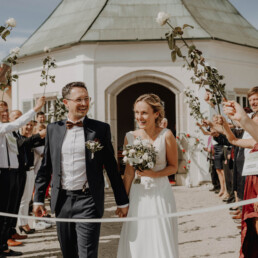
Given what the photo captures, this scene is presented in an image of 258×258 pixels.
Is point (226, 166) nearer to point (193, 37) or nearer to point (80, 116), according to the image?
point (193, 37)

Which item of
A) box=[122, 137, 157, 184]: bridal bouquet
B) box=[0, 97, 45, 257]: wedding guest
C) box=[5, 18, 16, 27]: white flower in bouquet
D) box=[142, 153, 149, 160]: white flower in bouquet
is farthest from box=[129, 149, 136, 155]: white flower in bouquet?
box=[0, 97, 45, 257]: wedding guest

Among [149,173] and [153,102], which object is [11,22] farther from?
[149,173]

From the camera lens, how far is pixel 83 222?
11.7 ft

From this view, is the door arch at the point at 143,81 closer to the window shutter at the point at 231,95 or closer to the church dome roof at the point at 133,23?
the church dome roof at the point at 133,23

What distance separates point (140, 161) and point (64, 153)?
77 centimetres

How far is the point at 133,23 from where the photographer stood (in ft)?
42.7

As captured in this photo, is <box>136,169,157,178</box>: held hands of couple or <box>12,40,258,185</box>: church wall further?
<box>12,40,258,185</box>: church wall

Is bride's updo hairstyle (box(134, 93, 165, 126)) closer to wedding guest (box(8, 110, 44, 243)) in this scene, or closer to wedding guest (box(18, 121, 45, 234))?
wedding guest (box(8, 110, 44, 243))

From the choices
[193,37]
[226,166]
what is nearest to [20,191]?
[226,166]

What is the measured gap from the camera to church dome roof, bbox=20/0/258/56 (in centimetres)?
1267

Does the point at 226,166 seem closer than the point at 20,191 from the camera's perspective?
No

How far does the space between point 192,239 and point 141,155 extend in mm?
2999

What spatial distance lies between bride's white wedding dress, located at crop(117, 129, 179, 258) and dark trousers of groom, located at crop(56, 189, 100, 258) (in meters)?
0.48

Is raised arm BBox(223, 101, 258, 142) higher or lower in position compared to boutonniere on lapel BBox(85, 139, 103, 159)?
higher
